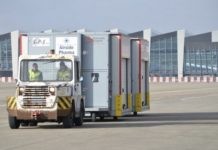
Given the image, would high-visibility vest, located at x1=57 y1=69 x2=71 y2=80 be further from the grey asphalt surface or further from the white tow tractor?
the grey asphalt surface

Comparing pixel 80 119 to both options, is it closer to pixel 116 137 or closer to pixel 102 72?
pixel 102 72

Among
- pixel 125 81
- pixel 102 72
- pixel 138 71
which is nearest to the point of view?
pixel 102 72

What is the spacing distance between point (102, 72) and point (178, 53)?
295ft

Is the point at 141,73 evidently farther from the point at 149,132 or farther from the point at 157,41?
the point at 157,41

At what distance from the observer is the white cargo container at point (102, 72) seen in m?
24.7

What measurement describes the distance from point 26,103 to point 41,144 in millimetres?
4994

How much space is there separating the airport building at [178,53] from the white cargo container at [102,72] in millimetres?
85313

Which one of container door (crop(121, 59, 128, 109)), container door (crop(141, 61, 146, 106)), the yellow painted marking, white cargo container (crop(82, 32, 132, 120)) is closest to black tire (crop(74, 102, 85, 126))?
white cargo container (crop(82, 32, 132, 120))

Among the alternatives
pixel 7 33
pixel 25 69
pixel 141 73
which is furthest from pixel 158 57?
pixel 25 69

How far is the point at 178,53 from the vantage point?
374 ft

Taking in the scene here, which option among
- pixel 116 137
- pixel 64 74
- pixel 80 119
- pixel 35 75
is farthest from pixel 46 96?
pixel 116 137

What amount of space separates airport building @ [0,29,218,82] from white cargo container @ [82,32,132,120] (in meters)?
85.3

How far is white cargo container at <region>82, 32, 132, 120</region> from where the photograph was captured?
24.7 m

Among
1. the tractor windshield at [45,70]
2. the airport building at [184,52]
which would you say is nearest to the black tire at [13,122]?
the tractor windshield at [45,70]
